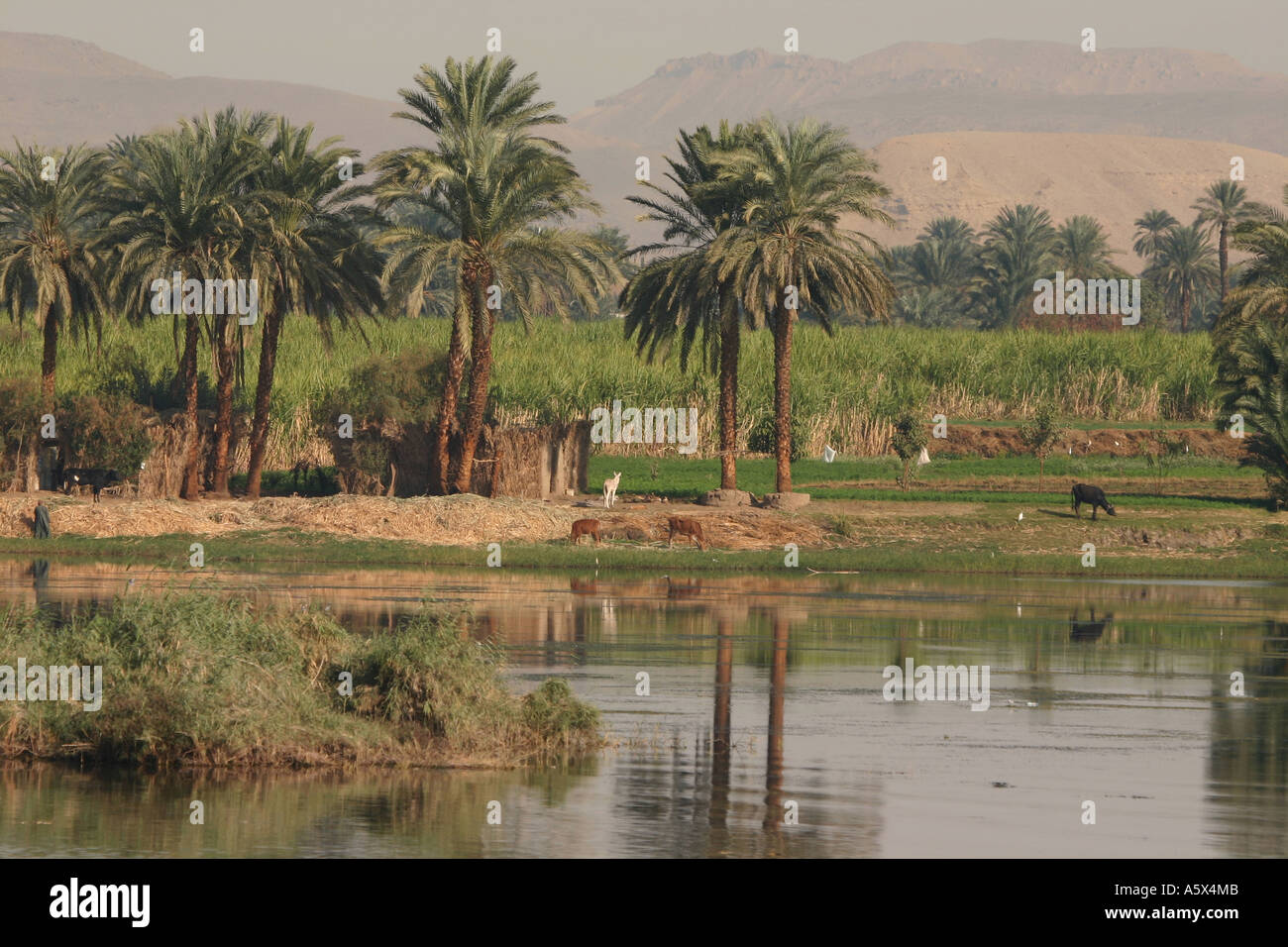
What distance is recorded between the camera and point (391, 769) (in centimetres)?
1764

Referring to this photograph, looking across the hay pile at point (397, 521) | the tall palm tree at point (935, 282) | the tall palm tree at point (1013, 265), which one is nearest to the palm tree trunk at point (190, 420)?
the hay pile at point (397, 521)

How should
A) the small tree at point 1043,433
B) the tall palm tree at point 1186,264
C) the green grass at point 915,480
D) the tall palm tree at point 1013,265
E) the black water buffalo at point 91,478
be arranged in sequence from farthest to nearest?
the tall palm tree at point 1186,264, the tall palm tree at point 1013,265, the small tree at point 1043,433, the green grass at point 915,480, the black water buffalo at point 91,478

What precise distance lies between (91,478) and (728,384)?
17.7 meters

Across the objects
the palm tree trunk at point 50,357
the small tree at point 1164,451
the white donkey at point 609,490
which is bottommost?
the white donkey at point 609,490

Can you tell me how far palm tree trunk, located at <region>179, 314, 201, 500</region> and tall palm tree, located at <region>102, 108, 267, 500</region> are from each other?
37 millimetres

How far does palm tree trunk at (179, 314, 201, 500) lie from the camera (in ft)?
165

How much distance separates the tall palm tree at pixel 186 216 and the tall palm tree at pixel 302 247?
70cm

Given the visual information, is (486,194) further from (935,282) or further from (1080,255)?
(935,282)

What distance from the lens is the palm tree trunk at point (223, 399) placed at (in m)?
50.7

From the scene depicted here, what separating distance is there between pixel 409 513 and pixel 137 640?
27.6 meters

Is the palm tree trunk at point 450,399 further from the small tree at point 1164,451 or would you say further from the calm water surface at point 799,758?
the small tree at point 1164,451

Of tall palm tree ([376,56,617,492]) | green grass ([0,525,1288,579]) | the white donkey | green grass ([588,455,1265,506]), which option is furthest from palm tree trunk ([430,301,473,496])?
green grass ([0,525,1288,579])

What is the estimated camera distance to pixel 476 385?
49.2m
